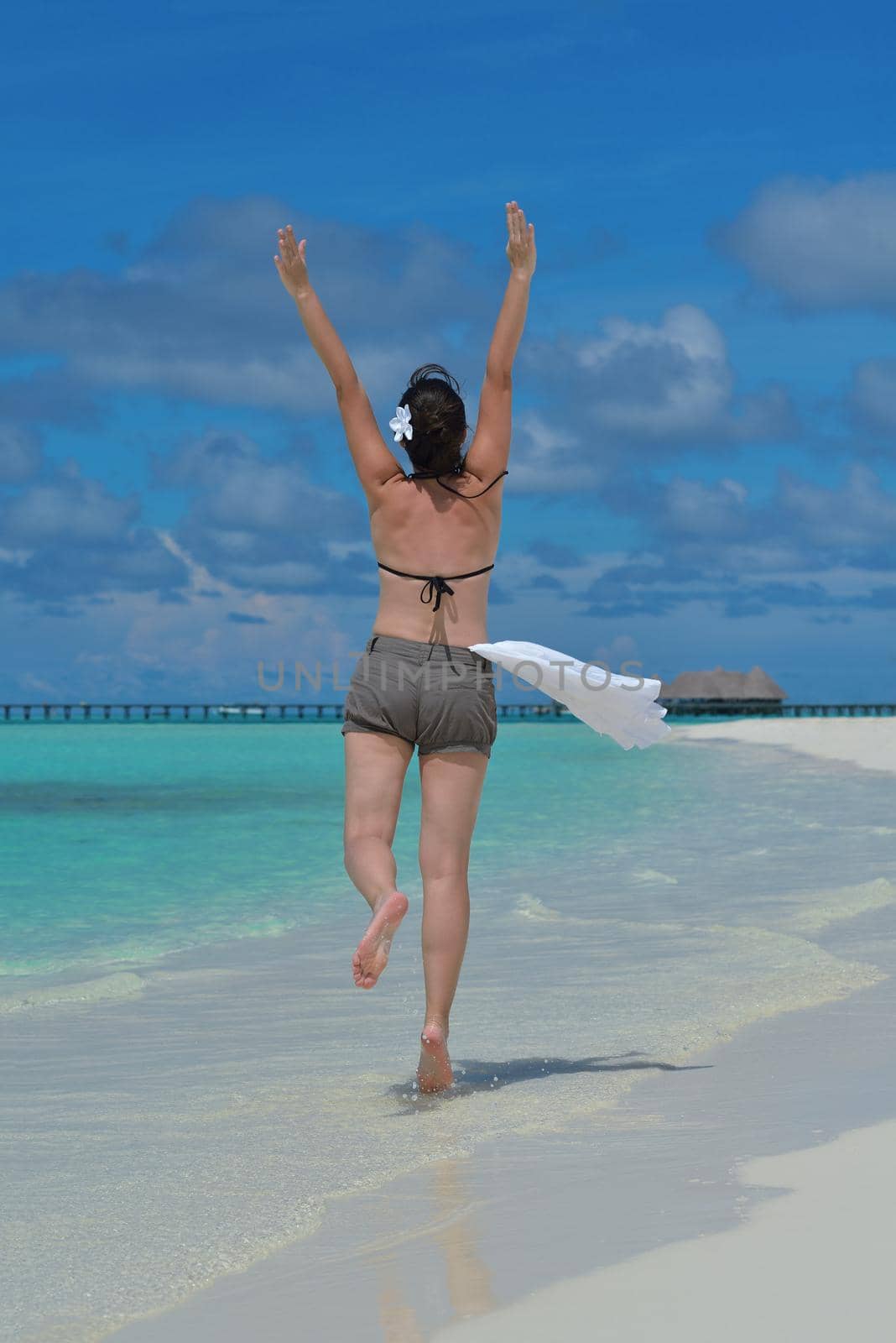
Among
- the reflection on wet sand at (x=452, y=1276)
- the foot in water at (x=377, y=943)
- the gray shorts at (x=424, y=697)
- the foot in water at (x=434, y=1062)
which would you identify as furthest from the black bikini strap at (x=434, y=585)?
the reflection on wet sand at (x=452, y=1276)

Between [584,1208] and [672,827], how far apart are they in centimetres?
1156

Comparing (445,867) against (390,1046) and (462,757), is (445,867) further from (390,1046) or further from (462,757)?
(390,1046)

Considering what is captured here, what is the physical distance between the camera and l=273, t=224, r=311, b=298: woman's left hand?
163 inches

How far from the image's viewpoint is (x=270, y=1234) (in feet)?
9.16

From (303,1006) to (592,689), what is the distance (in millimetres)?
2111

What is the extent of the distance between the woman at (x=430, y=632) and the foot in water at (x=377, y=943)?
0.17 meters

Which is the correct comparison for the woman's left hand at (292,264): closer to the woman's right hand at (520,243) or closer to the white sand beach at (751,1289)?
the woman's right hand at (520,243)

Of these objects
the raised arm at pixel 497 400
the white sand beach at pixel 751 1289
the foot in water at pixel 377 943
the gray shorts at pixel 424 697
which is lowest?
the white sand beach at pixel 751 1289

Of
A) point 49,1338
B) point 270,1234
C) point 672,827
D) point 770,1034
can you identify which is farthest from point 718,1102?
point 672,827

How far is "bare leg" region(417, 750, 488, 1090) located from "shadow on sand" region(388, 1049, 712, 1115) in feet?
0.25

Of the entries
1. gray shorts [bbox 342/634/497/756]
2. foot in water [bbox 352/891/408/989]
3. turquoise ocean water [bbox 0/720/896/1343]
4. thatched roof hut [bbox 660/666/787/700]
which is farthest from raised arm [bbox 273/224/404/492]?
thatched roof hut [bbox 660/666/787/700]

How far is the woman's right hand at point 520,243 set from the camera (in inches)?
167

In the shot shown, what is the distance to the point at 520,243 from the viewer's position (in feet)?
13.9

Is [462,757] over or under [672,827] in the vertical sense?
over
